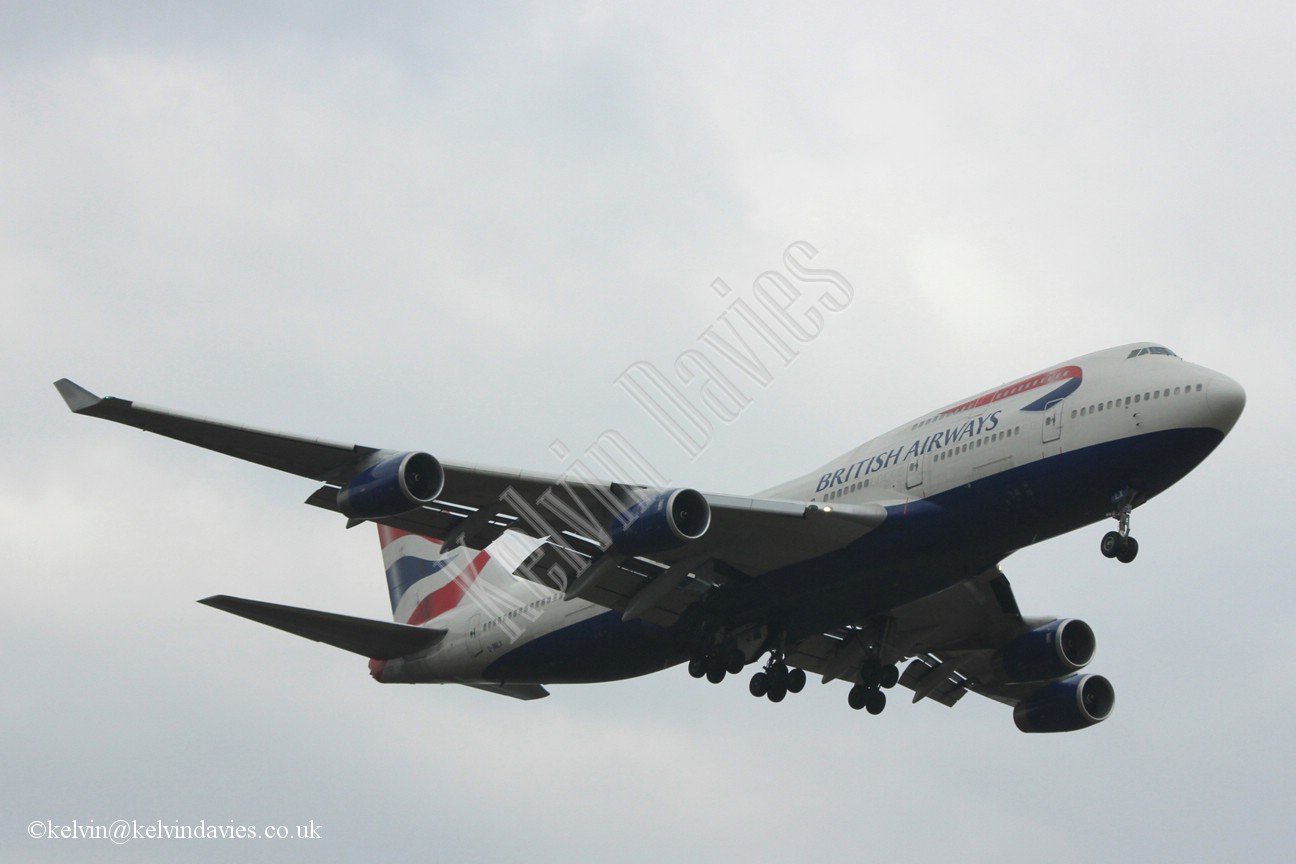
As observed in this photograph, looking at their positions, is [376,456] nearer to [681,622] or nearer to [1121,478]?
[681,622]

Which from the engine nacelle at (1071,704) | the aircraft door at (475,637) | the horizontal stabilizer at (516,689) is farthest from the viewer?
the engine nacelle at (1071,704)

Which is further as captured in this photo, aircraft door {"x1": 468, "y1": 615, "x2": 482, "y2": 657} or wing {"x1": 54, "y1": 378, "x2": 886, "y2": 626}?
aircraft door {"x1": 468, "y1": 615, "x2": 482, "y2": 657}

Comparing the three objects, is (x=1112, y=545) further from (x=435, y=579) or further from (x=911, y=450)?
(x=435, y=579)

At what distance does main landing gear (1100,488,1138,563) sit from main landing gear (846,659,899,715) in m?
8.83

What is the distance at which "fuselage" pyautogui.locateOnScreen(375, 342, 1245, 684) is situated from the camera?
2606cm

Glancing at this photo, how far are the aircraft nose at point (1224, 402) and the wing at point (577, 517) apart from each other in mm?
5996

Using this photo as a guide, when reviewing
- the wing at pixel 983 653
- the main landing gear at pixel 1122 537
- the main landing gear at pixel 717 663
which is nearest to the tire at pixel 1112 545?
the main landing gear at pixel 1122 537

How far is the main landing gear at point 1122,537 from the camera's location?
26.2 m

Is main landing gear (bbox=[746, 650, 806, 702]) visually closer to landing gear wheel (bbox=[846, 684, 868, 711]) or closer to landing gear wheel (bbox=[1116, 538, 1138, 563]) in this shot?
landing gear wheel (bbox=[846, 684, 868, 711])

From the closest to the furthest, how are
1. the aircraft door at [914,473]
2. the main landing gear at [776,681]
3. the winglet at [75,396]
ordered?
the winglet at [75,396] → the aircraft door at [914,473] → the main landing gear at [776,681]

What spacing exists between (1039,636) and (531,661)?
11.4 m

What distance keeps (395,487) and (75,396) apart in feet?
17.9

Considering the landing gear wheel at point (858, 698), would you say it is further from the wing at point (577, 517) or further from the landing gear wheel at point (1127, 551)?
the landing gear wheel at point (1127, 551)

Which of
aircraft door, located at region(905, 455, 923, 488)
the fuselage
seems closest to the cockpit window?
the fuselage
